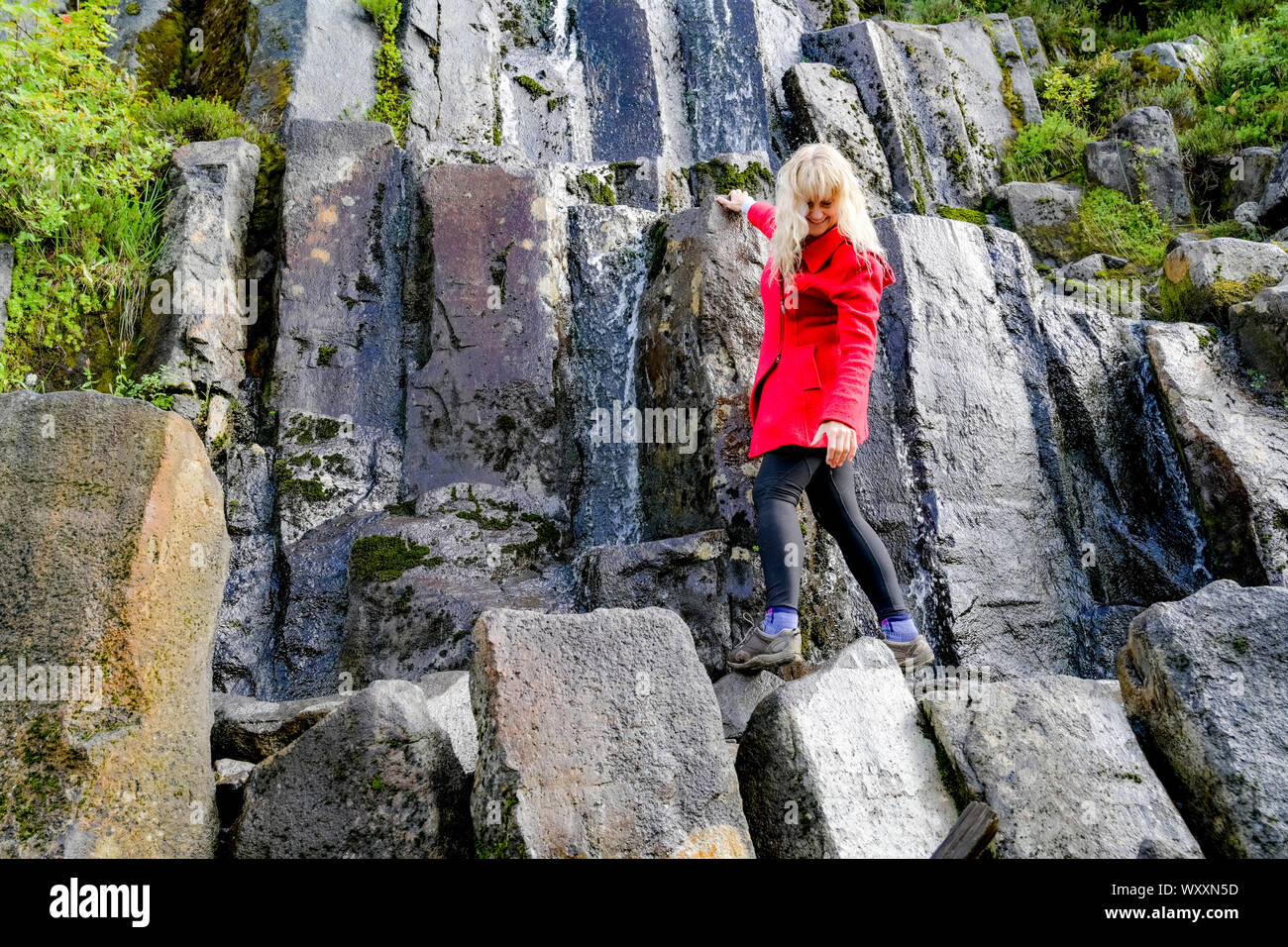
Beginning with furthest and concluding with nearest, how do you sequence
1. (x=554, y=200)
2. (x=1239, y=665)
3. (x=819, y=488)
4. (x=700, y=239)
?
(x=554, y=200) → (x=700, y=239) → (x=819, y=488) → (x=1239, y=665)

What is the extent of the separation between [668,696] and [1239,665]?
1.80 m

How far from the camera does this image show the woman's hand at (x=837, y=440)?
11.7 feet

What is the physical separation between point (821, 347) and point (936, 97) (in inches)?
255

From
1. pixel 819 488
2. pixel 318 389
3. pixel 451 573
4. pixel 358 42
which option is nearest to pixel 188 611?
pixel 451 573

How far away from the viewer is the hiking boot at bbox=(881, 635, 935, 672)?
11.9ft

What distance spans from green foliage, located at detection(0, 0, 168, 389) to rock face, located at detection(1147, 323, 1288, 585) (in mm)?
5866

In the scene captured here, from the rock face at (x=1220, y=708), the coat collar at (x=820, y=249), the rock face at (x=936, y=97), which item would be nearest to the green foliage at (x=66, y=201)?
the coat collar at (x=820, y=249)

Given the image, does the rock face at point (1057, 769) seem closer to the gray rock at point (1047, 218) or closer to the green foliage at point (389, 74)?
the green foliage at point (389, 74)

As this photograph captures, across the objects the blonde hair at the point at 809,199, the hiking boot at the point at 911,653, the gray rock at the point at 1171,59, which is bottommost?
the hiking boot at the point at 911,653

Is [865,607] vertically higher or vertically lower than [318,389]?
lower

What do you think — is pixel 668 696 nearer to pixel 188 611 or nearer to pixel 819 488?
pixel 819 488

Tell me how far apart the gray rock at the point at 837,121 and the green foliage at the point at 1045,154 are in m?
1.88

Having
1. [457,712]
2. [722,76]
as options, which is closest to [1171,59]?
[722,76]

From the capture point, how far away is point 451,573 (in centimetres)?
471
